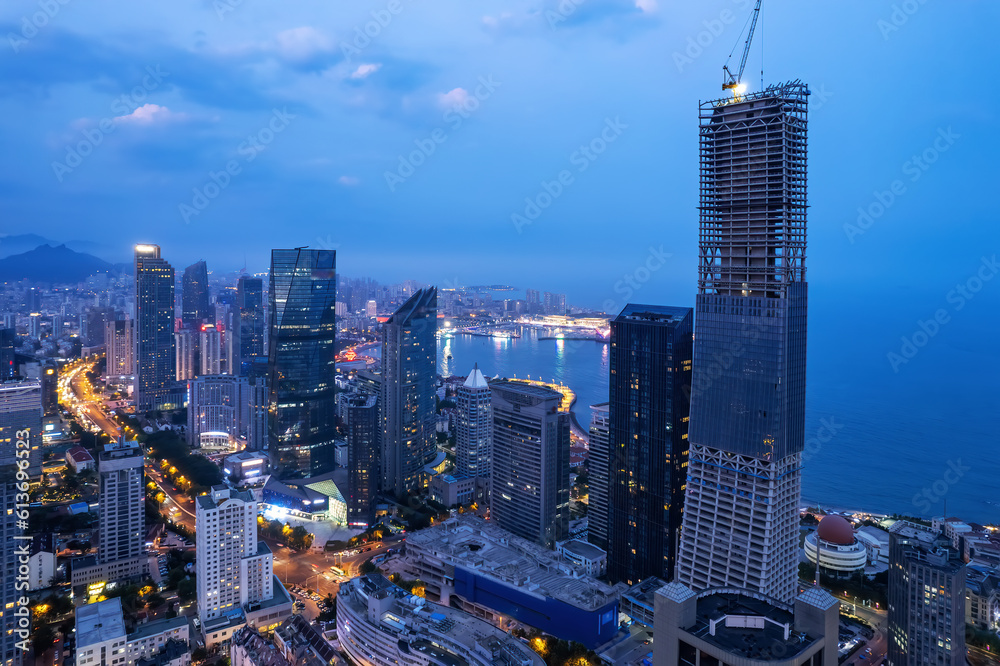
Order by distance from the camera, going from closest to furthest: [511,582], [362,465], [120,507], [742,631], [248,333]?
[742,631] < [511,582] < [120,507] < [362,465] < [248,333]

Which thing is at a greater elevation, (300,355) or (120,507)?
(300,355)

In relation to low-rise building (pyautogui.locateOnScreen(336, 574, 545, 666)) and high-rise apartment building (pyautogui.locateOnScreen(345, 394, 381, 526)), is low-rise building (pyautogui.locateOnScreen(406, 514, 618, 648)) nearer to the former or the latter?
low-rise building (pyautogui.locateOnScreen(336, 574, 545, 666))

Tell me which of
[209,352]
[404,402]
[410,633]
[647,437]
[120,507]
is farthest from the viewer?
[209,352]

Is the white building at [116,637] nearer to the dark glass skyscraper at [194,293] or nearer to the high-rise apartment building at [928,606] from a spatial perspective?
the high-rise apartment building at [928,606]

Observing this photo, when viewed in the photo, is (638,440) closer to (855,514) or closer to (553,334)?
(855,514)

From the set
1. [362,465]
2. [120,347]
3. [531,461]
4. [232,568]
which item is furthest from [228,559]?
[120,347]

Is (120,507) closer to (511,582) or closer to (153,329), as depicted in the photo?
(511,582)

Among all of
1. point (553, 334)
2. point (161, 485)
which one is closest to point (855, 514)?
point (161, 485)
